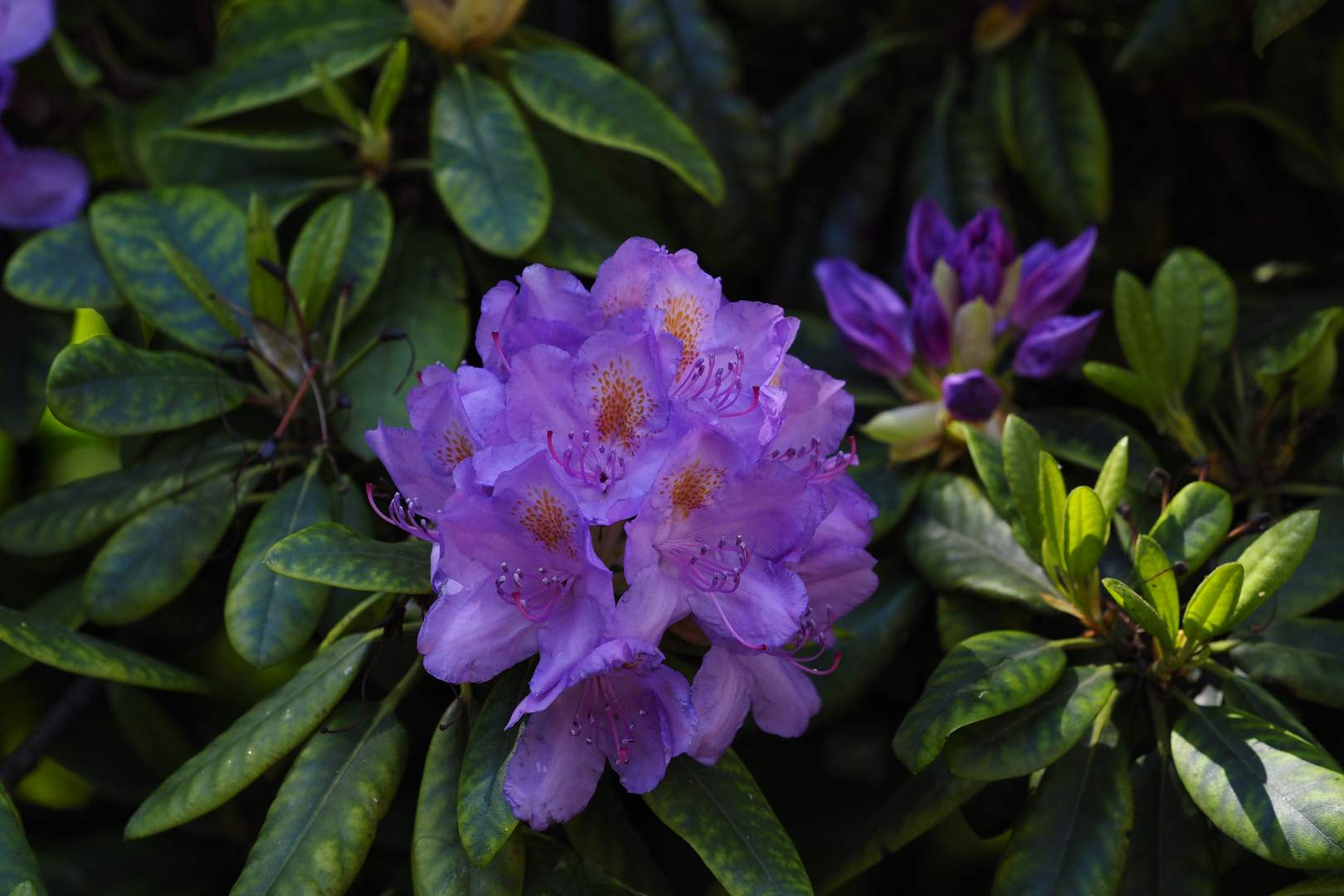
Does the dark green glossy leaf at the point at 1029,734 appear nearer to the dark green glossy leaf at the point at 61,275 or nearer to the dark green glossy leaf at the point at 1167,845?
the dark green glossy leaf at the point at 1167,845

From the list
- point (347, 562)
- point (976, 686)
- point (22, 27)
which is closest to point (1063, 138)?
point (976, 686)

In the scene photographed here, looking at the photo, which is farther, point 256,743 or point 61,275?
point 61,275

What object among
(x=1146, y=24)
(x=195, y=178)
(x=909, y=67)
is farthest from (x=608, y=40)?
(x=1146, y=24)

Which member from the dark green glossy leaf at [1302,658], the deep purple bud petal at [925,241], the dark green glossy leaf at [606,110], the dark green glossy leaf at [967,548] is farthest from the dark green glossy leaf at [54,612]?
the dark green glossy leaf at [1302,658]

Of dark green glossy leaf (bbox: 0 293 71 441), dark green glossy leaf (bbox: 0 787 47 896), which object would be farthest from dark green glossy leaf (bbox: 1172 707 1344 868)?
dark green glossy leaf (bbox: 0 293 71 441)

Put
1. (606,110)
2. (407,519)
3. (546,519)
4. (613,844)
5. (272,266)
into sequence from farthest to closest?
1. (606,110)
2. (272,266)
3. (613,844)
4. (407,519)
5. (546,519)

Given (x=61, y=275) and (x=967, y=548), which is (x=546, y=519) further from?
(x=61, y=275)

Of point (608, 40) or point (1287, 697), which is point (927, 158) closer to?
point (608, 40)
